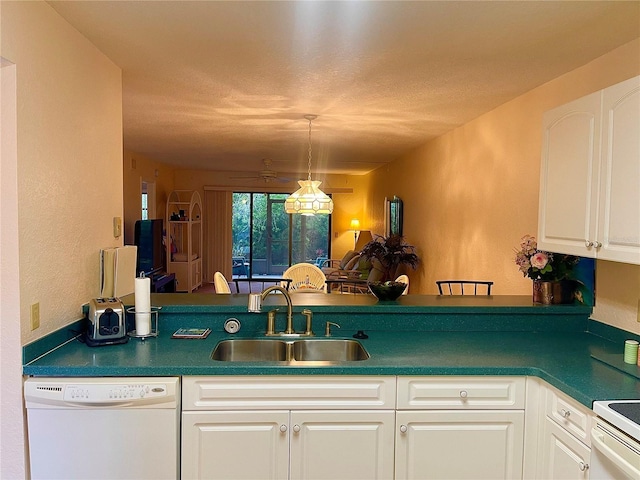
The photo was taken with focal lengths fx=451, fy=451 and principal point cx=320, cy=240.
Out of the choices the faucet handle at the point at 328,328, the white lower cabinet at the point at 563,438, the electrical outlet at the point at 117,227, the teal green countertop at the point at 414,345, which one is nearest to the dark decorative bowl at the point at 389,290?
the teal green countertop at the point at 414,345

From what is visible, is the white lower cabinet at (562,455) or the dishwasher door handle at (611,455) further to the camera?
the white lower cabinet at (562,455)

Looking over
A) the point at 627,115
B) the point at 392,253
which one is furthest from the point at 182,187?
the point at 627,115

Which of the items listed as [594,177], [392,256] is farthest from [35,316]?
[392,256]

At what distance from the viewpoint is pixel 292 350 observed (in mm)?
2416

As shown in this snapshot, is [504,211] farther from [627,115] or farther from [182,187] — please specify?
[182,187]

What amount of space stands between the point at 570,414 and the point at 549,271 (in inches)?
43.2

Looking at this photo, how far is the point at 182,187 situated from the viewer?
9.27m

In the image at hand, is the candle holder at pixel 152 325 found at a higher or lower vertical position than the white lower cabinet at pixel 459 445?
higher

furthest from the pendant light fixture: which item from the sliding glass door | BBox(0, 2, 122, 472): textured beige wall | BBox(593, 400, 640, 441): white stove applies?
the sliding glass door

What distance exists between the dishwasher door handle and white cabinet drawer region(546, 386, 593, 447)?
5 centimetres

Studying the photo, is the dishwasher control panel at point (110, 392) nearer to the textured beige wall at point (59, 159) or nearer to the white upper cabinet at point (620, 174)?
the textured beige wall at point (59, 159)

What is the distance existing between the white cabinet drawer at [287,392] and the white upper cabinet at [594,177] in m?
1.11

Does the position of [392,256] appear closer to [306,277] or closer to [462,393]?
[306,277]

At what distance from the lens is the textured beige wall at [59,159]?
1.80 metres
